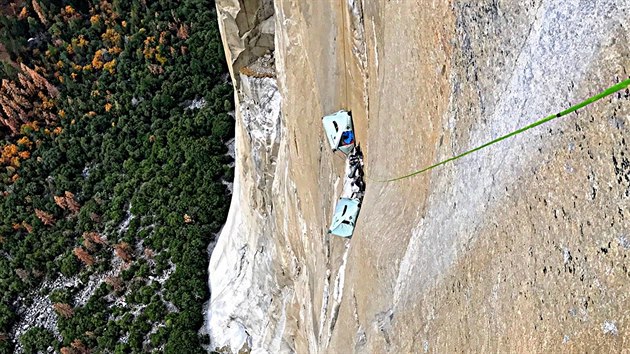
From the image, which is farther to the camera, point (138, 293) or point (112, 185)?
point (112, 185)

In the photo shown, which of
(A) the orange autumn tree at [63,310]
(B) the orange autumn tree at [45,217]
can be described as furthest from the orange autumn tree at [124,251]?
(B) the orange autumn tree at [45,217]

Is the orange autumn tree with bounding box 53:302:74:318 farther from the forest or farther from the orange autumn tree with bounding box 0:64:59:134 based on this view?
the orange autumn tree with bounding box 0:64:59:134

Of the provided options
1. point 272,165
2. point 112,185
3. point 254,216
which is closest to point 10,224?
point 112,185

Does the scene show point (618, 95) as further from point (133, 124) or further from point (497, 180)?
point (133, 124)

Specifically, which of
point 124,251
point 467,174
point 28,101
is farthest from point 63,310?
point 467,174

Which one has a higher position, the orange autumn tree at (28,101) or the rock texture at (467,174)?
the orange autumn tree at (28,101)

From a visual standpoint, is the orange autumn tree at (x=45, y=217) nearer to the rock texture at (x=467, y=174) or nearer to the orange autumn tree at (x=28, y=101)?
the orange autumn tree at (x=28, y=101)

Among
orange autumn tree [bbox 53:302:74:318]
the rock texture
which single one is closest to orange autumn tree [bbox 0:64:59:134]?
orange autumn tree [bbox 53:302:74:318]
